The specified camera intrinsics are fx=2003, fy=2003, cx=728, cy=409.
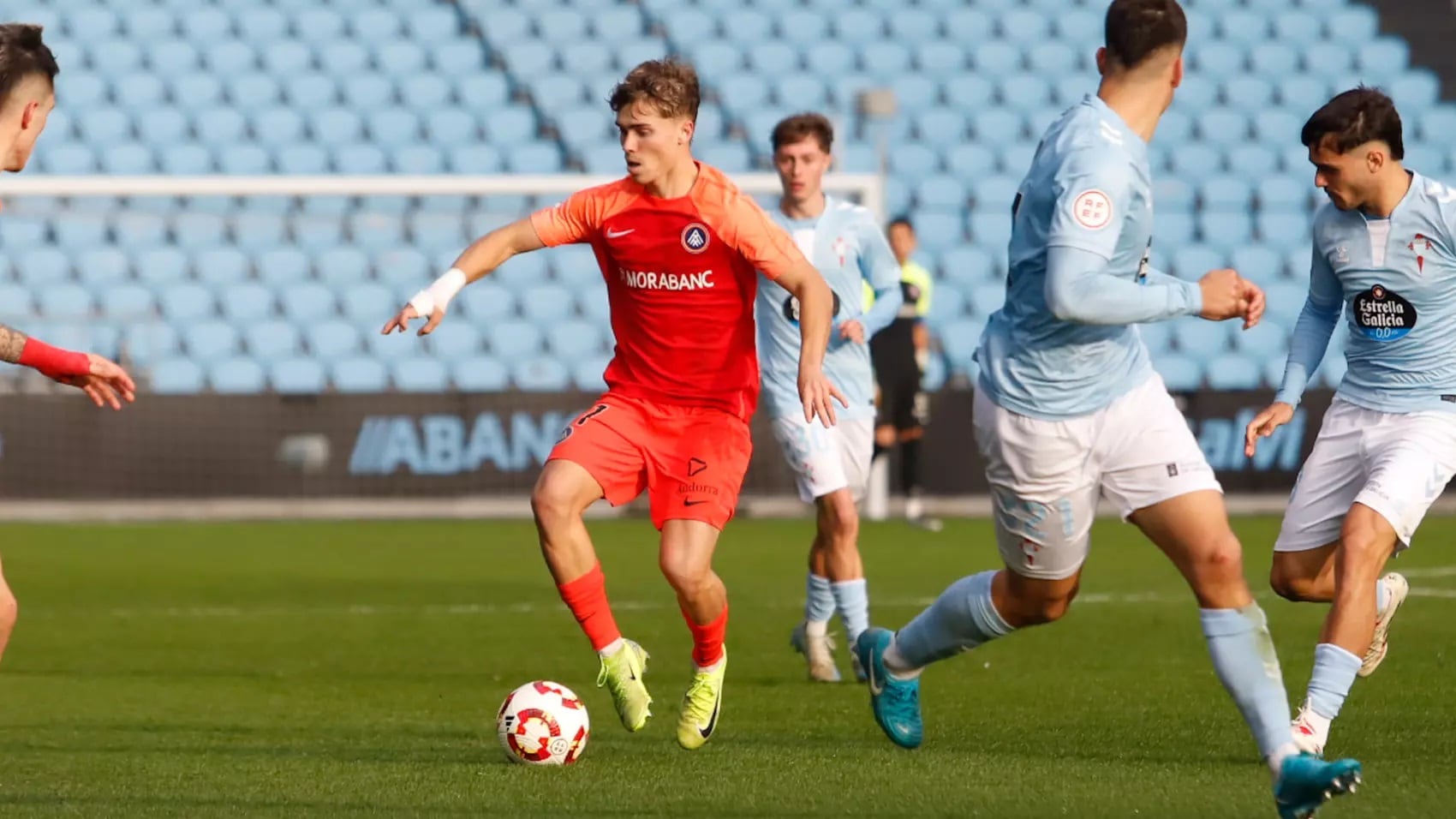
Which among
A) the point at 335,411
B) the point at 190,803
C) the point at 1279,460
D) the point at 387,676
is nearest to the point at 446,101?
the point at 335,411

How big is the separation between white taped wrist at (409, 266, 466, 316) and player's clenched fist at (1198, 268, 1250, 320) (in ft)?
7.60

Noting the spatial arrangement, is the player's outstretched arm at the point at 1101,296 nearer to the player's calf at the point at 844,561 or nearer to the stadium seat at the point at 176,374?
the player's calf at the point at 844,561

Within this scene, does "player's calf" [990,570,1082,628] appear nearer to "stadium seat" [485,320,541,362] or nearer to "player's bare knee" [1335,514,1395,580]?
"player's bare knee" [1335,514,1395,580]

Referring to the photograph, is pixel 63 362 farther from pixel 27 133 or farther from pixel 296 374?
pixel 296 374

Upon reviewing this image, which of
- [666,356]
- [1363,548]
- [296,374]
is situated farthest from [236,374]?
[1363,548]

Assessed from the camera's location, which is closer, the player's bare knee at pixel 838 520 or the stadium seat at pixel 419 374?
the player's bare knee at pixel 838 520

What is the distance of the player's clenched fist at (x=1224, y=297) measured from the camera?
4.79m

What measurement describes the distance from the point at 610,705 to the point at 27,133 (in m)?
3.57

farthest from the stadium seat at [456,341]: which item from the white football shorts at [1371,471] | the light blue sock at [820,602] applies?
the white football shorts at [1371,471]

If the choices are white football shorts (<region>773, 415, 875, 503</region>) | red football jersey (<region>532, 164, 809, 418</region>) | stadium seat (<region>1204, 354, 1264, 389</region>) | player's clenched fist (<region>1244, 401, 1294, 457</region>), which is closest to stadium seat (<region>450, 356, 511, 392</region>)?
stadium seat (<region>1204, 354, 1264, 389</region>)

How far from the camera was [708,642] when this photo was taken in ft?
21.7

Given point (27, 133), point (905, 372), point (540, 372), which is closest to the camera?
point (27, 133)

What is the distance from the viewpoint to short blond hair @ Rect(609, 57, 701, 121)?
6.36 meters

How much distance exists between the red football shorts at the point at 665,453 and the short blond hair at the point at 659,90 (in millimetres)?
1001
